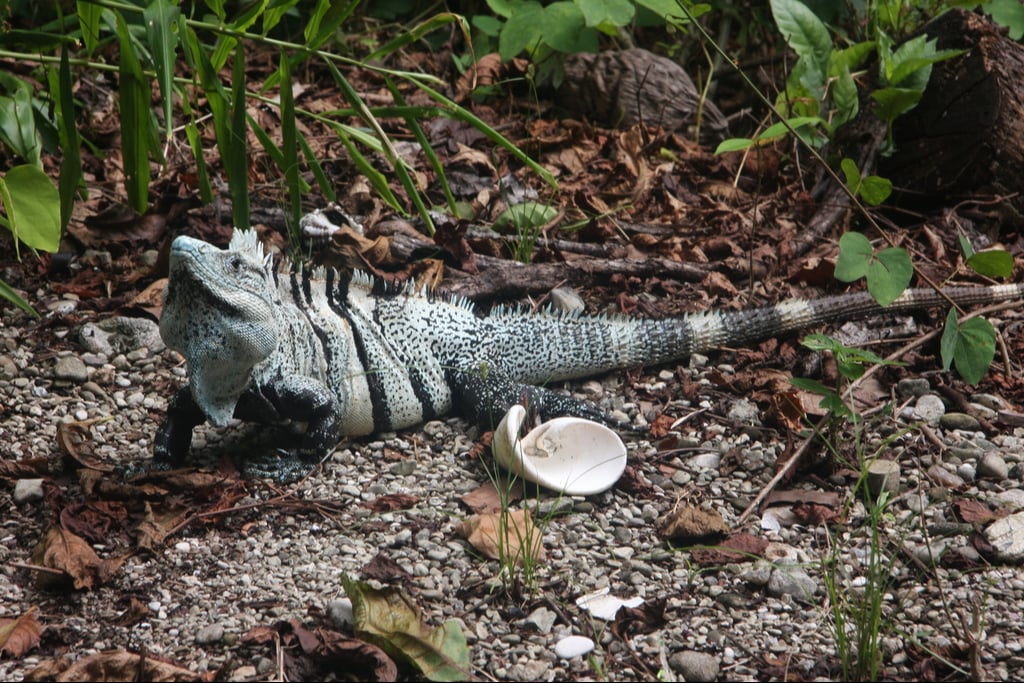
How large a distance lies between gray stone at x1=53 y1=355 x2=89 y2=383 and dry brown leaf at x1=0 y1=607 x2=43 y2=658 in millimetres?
1636

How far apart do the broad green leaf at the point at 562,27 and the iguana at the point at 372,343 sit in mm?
1788

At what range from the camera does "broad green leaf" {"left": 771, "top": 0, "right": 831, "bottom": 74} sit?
17.6 ft

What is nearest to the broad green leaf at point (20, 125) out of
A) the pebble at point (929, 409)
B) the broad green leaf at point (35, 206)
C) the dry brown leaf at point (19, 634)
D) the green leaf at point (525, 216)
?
the broad green leaf at point (35, 206)

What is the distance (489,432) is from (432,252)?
1253 mm

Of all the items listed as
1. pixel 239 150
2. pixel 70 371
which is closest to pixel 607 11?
pixel 239 150

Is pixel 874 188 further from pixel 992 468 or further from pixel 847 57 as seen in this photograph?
pixel 847 57

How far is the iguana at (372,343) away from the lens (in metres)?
3.41

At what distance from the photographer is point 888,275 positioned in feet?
10.7

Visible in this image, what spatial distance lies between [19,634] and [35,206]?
122cm

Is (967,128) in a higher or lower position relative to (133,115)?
lower

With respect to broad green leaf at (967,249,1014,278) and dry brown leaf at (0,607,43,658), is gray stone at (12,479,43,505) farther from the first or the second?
broad green leaf at (967,249,1014,278)

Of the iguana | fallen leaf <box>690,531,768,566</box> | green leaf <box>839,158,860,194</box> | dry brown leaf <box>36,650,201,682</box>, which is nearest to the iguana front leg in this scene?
the iguana

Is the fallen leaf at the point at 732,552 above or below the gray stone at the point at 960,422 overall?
above

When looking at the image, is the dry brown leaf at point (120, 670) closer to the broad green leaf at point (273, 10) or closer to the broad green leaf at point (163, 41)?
the broad green leaf at point (163, 41)
